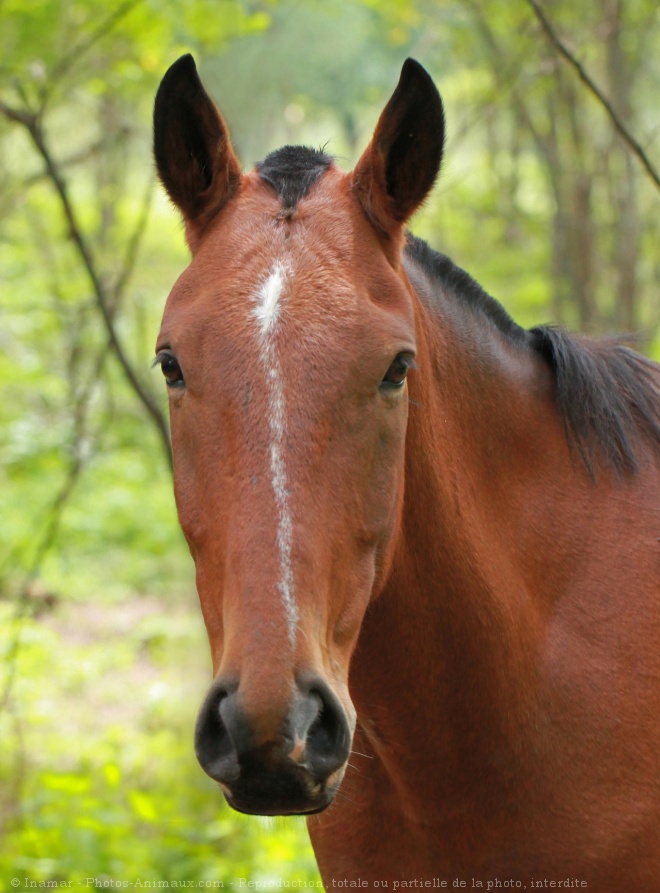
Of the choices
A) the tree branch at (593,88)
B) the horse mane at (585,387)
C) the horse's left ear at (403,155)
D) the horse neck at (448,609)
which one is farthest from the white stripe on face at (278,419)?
the tree branch at (593,88)

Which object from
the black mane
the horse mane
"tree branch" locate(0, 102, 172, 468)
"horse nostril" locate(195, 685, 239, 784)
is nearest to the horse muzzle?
"horse nostril" locate(195, 685, 239, 784)

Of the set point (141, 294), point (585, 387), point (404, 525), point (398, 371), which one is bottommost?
point (404, 525)

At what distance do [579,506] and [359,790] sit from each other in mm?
1140

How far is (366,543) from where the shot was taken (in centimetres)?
235

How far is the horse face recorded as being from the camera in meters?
1.95

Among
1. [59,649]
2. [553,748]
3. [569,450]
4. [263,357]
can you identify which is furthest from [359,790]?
[59,649]

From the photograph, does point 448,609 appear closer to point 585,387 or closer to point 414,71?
point 585,387

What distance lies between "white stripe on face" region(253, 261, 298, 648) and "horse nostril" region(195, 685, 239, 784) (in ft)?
0.62

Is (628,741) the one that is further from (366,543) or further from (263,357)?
(263,357)

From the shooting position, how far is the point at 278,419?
7.09 feet

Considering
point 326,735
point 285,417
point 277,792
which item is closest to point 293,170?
point 285,417

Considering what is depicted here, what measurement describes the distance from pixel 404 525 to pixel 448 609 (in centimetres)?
28

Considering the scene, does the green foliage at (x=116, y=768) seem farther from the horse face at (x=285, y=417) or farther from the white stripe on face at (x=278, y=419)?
the white stripe on face at (x=278, y=419)

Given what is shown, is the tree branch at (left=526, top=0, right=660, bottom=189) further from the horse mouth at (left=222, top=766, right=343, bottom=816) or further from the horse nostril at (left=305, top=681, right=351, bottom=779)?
the horse mouth at (left=222, top=766, right=343, bottom=816)
